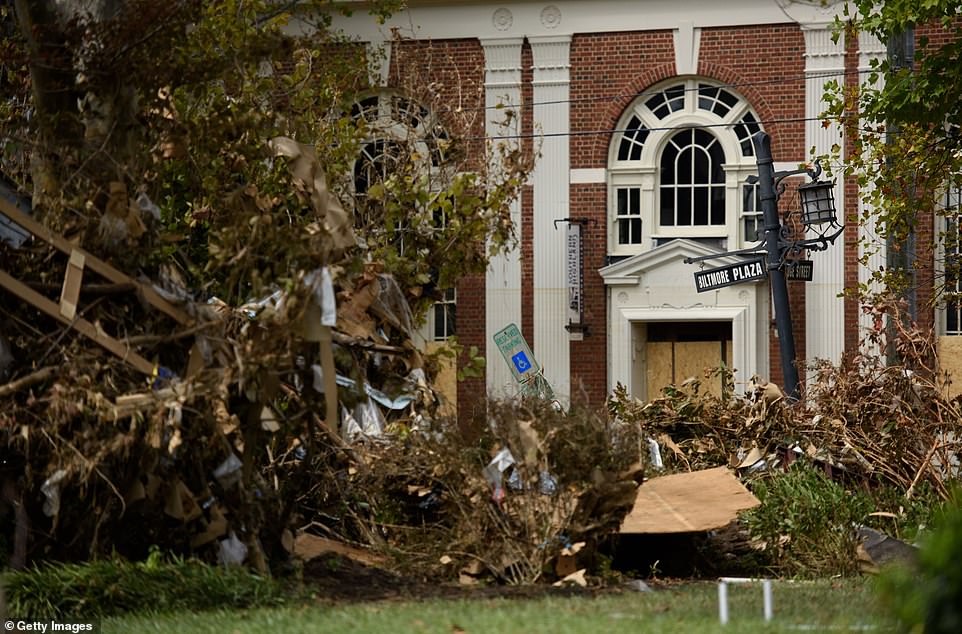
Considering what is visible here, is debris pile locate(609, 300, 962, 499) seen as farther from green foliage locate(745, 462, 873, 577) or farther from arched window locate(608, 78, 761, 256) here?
arched window locate(608, 78, 761, 256)

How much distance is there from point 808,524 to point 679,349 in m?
17.8

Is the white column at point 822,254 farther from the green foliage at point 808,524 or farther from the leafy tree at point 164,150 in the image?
the green foliage at point 808,524

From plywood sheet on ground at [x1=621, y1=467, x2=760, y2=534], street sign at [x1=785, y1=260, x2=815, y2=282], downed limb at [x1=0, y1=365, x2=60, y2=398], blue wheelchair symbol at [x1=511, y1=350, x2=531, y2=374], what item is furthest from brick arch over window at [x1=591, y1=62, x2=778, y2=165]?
downed limb at [x1=0, y1=365, x2=60, y2=398]

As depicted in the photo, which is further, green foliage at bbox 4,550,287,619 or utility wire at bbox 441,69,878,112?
utility wire at bbox 441,69,878,112

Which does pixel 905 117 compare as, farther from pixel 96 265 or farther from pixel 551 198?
pixel 551 198

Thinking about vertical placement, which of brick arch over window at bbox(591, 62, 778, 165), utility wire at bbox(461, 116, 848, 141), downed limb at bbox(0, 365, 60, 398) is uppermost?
brick arch over window at bbox(591, 62, 778, 165)

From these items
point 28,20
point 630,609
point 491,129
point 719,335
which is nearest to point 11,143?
point 28,20

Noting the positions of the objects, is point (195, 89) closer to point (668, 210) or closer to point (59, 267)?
point (59, 267)

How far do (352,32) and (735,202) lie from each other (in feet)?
27.0

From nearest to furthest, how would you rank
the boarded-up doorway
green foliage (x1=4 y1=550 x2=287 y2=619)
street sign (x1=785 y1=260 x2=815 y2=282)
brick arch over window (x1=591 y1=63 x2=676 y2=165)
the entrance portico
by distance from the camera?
green foliage (x1=4 y1=550 x2=287 y2=619) → street sign (x1=785 y1=260 x2=815 y2=282) → the entrance portico → brick arch over window (x1=591 y1=63 x2=676 y2=165) → the boarded-up doorway

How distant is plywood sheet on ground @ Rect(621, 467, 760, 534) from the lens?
1237 centimetres

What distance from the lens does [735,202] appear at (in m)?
30.6

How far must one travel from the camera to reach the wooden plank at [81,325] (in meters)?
10.5

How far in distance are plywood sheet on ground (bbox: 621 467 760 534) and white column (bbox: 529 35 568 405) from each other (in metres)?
17.2
